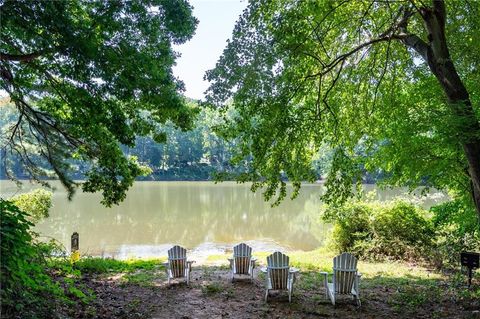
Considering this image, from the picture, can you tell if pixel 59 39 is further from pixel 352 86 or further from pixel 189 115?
pixel 352 86

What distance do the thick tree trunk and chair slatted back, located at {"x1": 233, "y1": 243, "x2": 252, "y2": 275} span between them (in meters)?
4.37

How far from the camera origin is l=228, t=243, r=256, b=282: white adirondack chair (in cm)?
804

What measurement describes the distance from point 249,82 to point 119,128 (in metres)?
2.38

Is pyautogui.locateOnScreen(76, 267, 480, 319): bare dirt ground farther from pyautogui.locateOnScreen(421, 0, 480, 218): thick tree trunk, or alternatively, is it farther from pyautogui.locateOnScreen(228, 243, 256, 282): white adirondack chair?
pyautogui.locateOnScreen(421, 0, 480, 218): thick tree trunk

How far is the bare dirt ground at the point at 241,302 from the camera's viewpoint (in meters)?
5.84

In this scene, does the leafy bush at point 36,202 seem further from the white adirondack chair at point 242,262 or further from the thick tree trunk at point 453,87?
the thick tree trunk at point 453,87

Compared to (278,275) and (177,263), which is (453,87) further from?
(177,263)

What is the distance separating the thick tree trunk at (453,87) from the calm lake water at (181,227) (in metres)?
7.18

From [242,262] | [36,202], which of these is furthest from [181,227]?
[242,262]

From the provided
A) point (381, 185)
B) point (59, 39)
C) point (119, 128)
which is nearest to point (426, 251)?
point (381, 185)

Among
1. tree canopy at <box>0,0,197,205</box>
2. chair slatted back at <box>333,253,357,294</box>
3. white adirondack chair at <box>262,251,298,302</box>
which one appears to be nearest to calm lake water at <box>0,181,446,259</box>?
tree canopy at <box>0,0,197,205</box>

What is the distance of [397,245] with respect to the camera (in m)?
11.1

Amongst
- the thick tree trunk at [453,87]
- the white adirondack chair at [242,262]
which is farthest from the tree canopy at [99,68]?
the thick tree trunk at [453,87]

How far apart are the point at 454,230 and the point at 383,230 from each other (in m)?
1.86
